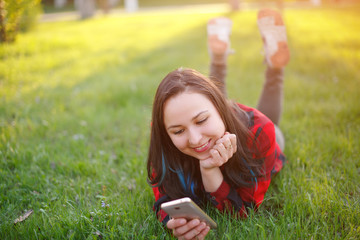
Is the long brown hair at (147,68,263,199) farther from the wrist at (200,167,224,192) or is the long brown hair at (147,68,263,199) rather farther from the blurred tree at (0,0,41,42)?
the blurred tree at (0,0,41,42)

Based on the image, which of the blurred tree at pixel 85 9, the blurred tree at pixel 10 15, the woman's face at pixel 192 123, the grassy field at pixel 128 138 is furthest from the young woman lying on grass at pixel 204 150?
the blurred tree at pixel 85 9

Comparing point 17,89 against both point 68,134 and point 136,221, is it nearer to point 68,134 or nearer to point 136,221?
point 68,134

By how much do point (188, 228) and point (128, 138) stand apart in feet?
6.30

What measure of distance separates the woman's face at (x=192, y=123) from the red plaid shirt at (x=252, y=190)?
32 centimetres

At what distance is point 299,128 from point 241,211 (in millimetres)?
1594

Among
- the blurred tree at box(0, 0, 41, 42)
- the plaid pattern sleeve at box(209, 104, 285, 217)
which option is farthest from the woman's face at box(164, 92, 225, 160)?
the blurred tree at box(0, 0, 41, 42)

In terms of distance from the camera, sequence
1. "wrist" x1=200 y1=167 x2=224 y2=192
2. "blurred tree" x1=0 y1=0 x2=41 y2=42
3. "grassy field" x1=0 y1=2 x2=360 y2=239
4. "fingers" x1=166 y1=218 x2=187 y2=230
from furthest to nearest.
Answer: "blurred tree" x1=0 y1=0 x2=41 y2=42 < "grassy field" x1=0 y1=2 x2=360 y2=239 < "wrist" x1=200 y1=167 x2=224 y2=192 < "fingers" x1=166 y1=218 x2=187 y2=230

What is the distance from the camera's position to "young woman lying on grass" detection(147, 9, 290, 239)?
67.1 inches

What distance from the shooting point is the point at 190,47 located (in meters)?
7.04

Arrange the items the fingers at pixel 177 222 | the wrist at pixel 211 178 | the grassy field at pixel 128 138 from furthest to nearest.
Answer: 1. the grassy field at pixel 128 138
2. the wrist at pixel 211 178
3. the fingers at pixel 177 222

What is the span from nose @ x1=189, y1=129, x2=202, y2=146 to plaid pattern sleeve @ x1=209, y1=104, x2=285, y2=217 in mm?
385

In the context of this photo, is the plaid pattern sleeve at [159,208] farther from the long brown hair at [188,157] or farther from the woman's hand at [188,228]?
the woman's hand at [188,228]

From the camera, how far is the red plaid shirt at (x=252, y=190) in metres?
1.90

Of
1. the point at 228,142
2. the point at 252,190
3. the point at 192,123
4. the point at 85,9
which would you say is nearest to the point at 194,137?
the point at 192,123
